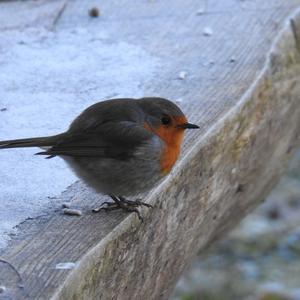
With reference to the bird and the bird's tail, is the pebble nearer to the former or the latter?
the bird

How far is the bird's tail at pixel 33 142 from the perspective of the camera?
3102 millimetres

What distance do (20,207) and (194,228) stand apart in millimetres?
749

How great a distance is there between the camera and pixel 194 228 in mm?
3348

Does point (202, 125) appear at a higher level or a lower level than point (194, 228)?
higher

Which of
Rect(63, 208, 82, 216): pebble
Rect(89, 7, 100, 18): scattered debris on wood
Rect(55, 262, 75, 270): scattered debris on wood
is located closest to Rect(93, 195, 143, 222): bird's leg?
Rect(63, 208, 82, 216): pebble

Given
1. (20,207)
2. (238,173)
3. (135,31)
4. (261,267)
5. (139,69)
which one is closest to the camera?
(20,207)

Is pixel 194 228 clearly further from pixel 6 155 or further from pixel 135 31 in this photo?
pixel 135 31

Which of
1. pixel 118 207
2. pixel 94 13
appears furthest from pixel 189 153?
pixel 94 13

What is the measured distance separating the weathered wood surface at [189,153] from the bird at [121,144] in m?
0.06

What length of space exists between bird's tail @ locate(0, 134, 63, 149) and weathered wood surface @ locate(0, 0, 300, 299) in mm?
185

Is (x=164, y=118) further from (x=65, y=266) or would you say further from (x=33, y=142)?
(x=65, y=266)

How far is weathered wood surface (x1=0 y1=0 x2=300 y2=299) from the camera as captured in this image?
8.07 feet

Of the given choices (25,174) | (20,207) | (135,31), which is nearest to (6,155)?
(25,174)

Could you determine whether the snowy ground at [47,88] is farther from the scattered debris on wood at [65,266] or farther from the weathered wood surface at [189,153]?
the scattered debris on wood at [65,266]
